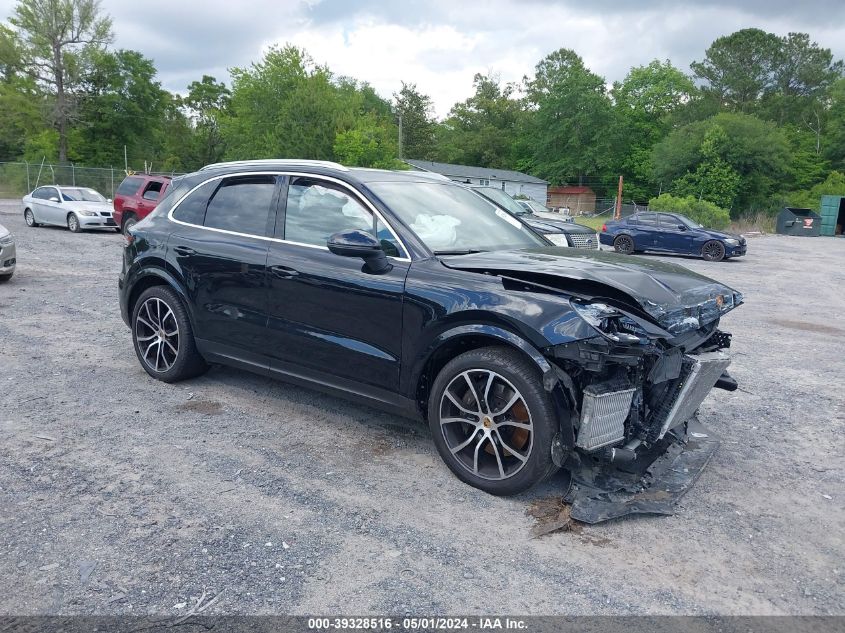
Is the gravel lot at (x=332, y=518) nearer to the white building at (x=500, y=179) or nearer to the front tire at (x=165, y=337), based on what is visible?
the front tire at (x=165, y=337)

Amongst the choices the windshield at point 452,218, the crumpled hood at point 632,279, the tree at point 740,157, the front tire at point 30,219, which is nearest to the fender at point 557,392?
the crumpled hood at point 632,279

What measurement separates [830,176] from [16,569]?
62.8m

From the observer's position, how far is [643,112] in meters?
75.1

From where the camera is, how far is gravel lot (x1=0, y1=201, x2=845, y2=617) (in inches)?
110

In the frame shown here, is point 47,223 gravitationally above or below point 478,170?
below

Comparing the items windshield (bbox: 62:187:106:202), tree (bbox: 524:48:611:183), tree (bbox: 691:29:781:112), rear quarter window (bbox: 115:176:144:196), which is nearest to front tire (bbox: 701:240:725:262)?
rear quarter window (bbox: 115:176:144:196)

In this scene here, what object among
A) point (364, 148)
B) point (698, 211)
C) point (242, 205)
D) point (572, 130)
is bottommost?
point (242, 205)

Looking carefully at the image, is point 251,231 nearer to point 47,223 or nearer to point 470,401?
point 470,401

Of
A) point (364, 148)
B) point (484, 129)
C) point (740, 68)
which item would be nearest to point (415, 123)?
point (484, 129)

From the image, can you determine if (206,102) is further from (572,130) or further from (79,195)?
(79,195)

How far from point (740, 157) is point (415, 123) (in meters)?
50.6

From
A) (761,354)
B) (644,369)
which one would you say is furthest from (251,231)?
(761,354)

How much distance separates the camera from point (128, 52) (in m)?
51.6

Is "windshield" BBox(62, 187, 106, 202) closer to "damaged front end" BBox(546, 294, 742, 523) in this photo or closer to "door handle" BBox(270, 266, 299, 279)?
"door handle" BBox(270, 266, 299, 279)
